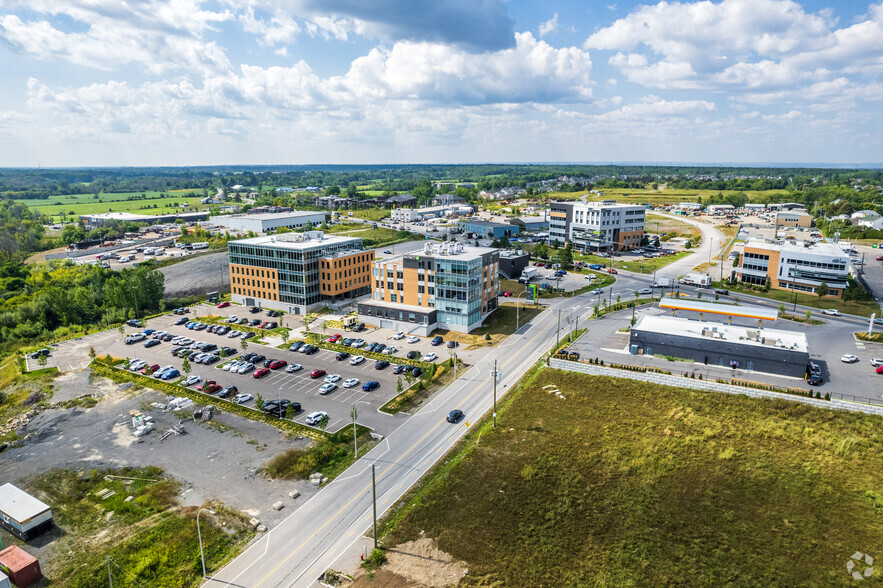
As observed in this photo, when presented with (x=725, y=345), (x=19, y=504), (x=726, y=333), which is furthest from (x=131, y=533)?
(x=726, y=333)

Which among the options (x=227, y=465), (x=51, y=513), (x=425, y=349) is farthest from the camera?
(x=425, y=349)

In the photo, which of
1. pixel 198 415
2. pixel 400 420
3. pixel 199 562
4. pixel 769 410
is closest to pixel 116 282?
pixel 198 415

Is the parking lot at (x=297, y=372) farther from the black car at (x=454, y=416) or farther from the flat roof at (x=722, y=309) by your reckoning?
the flat roof at (x=722, y=309)

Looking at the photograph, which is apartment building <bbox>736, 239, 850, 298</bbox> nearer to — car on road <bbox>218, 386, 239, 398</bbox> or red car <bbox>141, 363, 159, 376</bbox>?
car on road <bbox>218, 386, 239, 398</bbox>

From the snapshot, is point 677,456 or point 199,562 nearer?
point 199,562

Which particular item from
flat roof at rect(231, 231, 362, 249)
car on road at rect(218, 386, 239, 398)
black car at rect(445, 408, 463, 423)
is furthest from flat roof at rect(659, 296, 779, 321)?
car on road at rect(218, 386, 239, 398)

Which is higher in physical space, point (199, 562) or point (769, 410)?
point (769, 410)

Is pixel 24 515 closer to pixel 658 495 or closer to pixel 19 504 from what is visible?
pixel 19 504

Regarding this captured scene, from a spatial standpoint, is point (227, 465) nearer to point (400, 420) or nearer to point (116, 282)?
point (400, 420)
